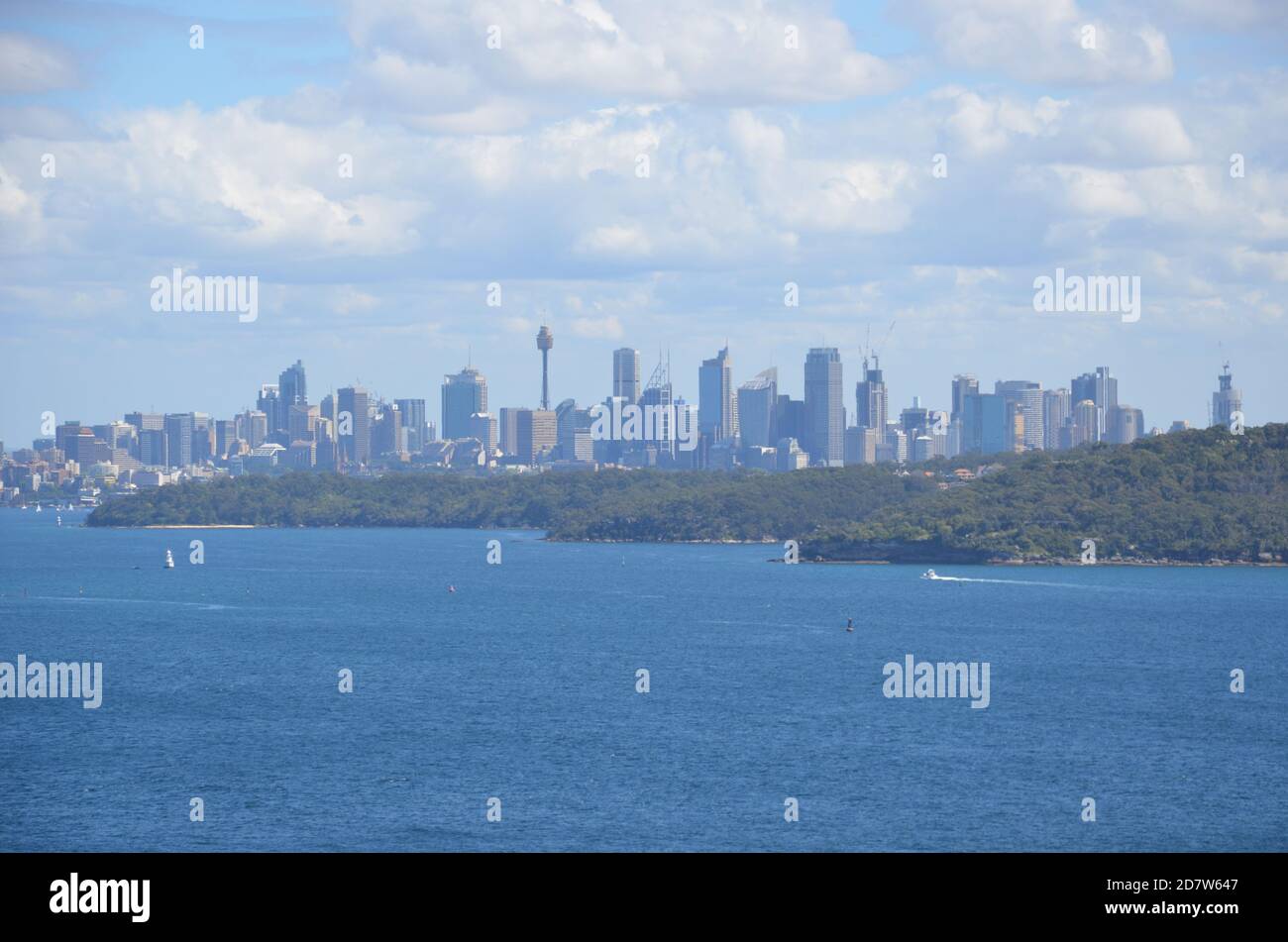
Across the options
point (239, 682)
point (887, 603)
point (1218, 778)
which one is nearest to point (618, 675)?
point (239, 682)

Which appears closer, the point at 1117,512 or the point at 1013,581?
the point at 1013,581

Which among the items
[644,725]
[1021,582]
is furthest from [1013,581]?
[644,725]

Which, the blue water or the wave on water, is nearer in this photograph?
the blue water

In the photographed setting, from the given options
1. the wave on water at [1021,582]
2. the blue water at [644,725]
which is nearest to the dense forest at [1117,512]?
the wave on water at [1021,582]

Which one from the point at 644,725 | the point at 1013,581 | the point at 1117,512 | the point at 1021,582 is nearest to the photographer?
the point at 644,725

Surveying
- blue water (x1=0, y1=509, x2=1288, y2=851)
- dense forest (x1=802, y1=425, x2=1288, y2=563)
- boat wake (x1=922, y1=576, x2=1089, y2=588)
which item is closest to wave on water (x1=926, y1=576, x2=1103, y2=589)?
boat wake (x1=922, y1=576, x2=1089, y2=588)

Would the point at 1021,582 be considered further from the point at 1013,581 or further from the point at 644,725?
the point at 644,725

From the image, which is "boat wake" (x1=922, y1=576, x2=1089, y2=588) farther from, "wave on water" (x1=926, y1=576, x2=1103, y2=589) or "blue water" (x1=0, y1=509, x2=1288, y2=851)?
"blue water" (x1=0, y1=509, x2=1288, y2=851)

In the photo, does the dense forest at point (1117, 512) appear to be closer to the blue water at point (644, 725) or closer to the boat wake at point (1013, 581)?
the boat wake at point (1013, 581)

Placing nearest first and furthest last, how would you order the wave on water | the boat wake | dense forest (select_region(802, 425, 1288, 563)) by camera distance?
the wave on water
the boat wake
dense forest (select_region(802, 425, 1288, 563))
